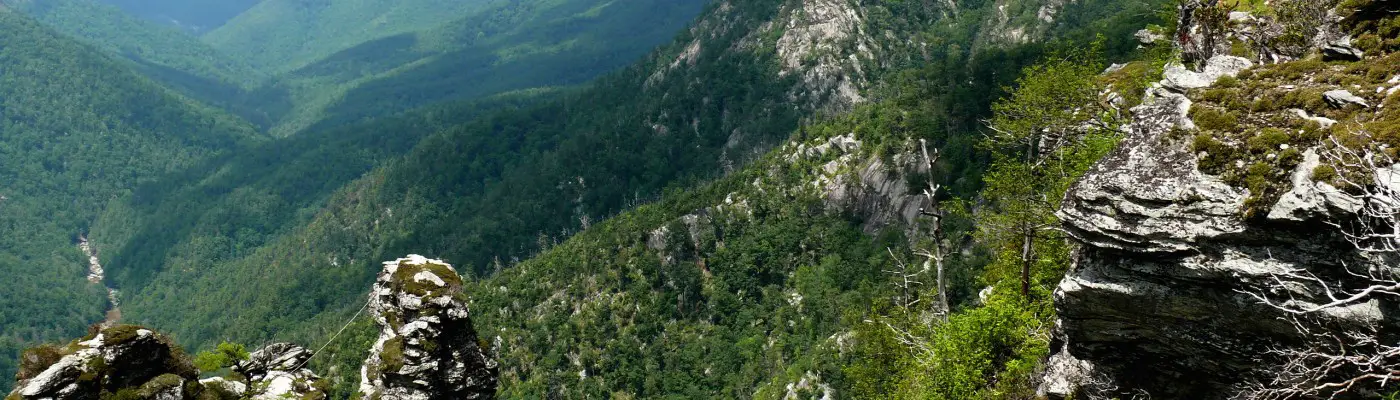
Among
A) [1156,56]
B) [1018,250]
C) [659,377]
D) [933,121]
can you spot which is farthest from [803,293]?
[1018,250]

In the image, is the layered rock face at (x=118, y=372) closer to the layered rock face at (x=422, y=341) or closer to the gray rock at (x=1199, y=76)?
the layered rock face at (x=422, y=341)

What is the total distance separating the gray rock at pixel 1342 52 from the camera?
19356mm

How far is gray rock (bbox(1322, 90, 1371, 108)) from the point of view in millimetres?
16200

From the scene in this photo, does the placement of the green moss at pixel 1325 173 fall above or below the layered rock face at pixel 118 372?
above

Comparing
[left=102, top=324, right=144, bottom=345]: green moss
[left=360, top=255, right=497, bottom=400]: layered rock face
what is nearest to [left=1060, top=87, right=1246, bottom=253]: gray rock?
[left=360, top=255, right=497, bottom=400]: layered rock face

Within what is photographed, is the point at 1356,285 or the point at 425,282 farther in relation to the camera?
the point at 425,282

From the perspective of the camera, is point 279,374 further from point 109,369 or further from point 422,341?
point 109,369

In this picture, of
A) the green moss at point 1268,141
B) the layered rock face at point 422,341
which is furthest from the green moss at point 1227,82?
the layered rock face at point 422,341

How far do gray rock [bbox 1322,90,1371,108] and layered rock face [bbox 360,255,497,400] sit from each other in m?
35.6

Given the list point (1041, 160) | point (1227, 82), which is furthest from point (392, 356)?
point (1227, 82)

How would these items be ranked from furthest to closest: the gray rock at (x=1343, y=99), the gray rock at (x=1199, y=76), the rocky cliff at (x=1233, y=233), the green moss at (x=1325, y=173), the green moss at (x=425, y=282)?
the green moss at (x=425, y=282)
the gray rock at (x=1199, y=76)
the gray rock at (x=1343, y=99)
the rocky cliff at (x=1233, y=233)
the green moss at (x=1325, y=173)

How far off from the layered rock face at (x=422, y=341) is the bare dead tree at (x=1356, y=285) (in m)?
34.3

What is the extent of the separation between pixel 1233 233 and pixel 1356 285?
214 cm

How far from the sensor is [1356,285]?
1437 centimetres
